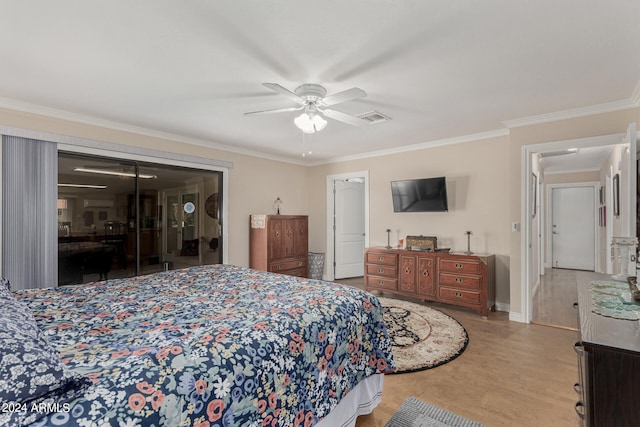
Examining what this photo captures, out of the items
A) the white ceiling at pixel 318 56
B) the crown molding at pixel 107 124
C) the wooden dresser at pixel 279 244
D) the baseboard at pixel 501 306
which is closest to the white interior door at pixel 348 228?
the wooden dresser at pixel 279 244

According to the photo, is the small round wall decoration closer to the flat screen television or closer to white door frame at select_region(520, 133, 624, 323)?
the flat screen television

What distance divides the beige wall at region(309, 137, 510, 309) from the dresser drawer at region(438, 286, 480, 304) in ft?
1.82

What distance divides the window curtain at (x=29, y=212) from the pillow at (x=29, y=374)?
2769 millimetres

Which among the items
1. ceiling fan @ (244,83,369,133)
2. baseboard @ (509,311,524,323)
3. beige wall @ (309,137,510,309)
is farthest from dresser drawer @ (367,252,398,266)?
ceiling fan @ (244,83,369,133)

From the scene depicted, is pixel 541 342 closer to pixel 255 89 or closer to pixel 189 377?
pixel 189 377

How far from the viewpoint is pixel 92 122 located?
3.50m

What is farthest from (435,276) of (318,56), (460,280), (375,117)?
(318,56)

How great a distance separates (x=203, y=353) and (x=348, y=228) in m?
5.30

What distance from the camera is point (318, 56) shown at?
2158 mm

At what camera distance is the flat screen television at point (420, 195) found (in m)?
4.48

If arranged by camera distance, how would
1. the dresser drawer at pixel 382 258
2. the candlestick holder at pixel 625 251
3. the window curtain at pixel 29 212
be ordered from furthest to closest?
1. the dresser drawer at pixel 382 258
2. the window curtain at pixel 29 212
3. the candlestick holder at pixel 625 251

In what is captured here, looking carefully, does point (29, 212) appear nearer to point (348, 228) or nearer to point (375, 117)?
point (375, 117)

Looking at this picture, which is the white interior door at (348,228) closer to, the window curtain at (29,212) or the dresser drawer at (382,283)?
the dresser drawer at (382,283)

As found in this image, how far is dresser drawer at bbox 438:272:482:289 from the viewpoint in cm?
385
